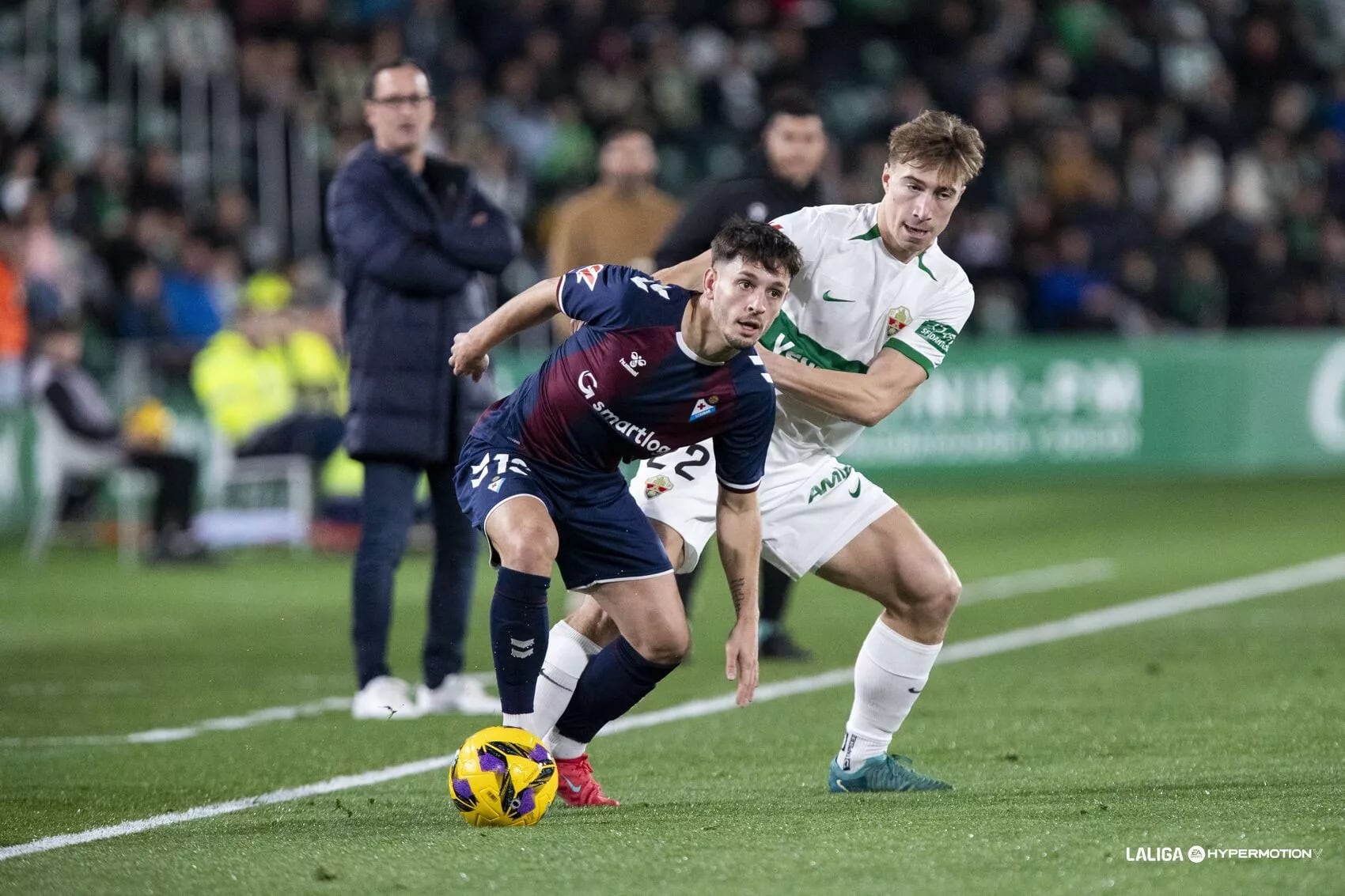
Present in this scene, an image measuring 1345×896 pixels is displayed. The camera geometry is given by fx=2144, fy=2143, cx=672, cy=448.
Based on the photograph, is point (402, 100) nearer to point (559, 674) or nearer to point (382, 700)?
point (382, 700)

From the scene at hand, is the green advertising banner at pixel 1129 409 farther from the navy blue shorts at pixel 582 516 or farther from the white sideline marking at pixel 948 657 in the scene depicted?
the navy blue shorts at pixel 582 516

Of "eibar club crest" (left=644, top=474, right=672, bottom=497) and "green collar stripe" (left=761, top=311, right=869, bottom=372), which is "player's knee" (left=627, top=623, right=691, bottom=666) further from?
"green collar stripe" (left=761, top=311, right=869, bottom=372)

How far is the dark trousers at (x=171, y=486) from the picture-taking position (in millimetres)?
15227

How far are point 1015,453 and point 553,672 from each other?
525 inches

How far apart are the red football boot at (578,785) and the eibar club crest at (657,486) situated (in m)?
0.83

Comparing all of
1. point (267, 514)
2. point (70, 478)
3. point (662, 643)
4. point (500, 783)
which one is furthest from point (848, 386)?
point (70, 478)

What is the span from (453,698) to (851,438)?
2.22 m

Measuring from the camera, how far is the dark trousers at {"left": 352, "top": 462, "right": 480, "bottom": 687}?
26.1 feet

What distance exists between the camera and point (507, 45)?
21.2m

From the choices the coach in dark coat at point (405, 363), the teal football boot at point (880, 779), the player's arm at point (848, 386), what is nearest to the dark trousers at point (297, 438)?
the coach in dark coat at point (405, 363)

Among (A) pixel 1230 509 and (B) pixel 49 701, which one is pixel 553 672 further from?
(A) pixel 1230 509

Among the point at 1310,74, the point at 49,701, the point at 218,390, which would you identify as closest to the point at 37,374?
the point at 218,390

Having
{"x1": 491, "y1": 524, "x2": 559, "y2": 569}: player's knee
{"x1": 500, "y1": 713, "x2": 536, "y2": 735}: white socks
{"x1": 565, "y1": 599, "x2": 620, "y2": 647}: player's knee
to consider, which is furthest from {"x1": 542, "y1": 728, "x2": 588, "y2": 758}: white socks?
{"x1": 491, "y1": 524, "x2": 559, "y2": 569}: player's knee

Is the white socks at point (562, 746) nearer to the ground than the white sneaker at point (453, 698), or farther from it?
farther from it
